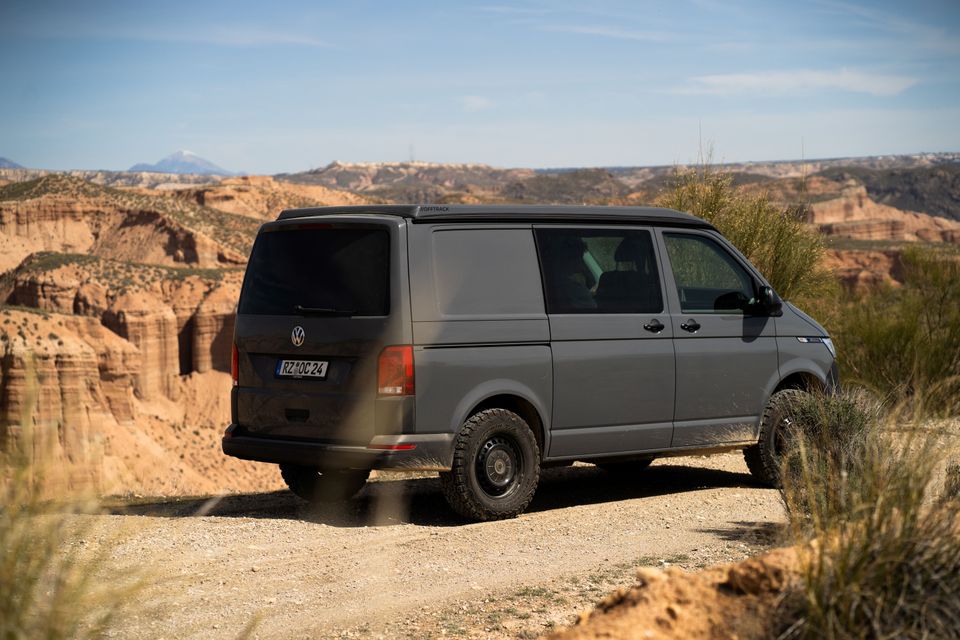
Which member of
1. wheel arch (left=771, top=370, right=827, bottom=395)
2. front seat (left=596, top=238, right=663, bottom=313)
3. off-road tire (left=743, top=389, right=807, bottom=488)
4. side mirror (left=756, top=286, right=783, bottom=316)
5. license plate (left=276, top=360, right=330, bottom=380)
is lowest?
off-road tire (left=743, top=389, right=807, bottom=488)

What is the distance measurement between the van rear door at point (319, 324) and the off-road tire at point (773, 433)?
3.35m

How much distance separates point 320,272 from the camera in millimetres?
7762

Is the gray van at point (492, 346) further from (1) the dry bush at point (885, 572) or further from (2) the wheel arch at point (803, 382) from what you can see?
(1) the dry bush at point (885, 572)

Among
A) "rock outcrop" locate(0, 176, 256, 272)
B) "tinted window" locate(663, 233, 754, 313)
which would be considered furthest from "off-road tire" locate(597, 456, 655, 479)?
"rock outcrop" locate(0, 176, 256, 272)

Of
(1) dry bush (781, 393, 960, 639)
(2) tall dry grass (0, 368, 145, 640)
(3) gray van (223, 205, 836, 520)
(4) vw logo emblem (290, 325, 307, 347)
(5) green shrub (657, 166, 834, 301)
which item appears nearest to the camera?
(2) tall dry grass (0, 368, 145, 640)

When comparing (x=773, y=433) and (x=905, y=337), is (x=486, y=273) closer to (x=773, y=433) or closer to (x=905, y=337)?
(x=773, y=433)

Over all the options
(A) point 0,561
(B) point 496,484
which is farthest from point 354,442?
(A) point 0,561

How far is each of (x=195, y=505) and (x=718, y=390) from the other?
14.1 ft

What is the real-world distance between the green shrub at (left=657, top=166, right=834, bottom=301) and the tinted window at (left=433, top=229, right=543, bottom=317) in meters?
8.69

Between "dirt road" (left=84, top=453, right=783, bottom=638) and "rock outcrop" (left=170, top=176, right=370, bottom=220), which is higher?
"rock outcrop" (left=170, top=176, right=370, bottom=220)

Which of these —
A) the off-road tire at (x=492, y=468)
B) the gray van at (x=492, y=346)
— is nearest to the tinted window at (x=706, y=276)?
the gray van at (x=492, y=346)

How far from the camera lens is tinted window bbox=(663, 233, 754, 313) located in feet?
28.7

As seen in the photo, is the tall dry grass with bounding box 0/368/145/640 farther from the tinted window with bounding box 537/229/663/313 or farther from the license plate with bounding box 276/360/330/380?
the tinted window with bounding box 537/229/663/313

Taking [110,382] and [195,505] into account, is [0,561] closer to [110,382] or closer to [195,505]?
[195,505]
